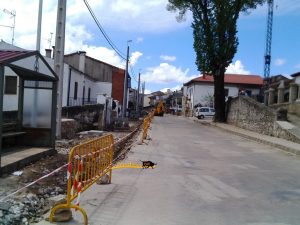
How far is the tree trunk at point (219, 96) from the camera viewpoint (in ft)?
142

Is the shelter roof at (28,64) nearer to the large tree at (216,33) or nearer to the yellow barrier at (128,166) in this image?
the yellow barrier at (128,166)

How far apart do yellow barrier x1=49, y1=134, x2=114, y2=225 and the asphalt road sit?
0.38 meters

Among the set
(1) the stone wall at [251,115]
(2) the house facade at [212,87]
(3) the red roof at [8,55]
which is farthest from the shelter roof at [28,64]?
(2) the house facade at [212,87]

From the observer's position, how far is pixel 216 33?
41.9m

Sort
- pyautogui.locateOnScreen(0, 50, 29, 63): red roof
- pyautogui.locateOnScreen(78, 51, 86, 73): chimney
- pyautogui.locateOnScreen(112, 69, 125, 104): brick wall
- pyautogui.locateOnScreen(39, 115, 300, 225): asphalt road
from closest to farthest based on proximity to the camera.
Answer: pyautogui.locateOnScreen(39, 115, 300, 225): asphalt road → pyautogui.locateOnScreen(0, 50, 29, 63): red roof → pyautogui.locateOnScreen(78, 51, 86, 73): chimney → pyautogui.locateOnScreen(112, 69, 125, 104): brick wall

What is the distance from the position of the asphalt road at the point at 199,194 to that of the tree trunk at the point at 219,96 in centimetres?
2704

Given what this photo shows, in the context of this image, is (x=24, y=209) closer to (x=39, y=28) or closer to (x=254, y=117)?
(x=39, y=28)

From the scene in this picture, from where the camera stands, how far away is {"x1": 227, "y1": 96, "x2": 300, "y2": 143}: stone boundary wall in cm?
2786

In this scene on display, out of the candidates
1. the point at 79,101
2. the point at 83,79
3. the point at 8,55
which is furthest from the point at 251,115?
the point at 8,55

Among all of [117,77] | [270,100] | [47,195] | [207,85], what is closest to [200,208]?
[47,195]

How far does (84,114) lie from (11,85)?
10712 mm

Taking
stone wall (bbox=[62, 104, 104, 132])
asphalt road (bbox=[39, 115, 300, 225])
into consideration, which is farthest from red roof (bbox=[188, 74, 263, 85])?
asphalt road (bbox=[39, 115, 300, 225])

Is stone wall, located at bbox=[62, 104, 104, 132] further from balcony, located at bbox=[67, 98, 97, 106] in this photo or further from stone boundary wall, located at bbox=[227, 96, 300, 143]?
balcony, located at bbox=[67, 98, 97, 106]

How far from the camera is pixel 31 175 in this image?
10.9 meters
